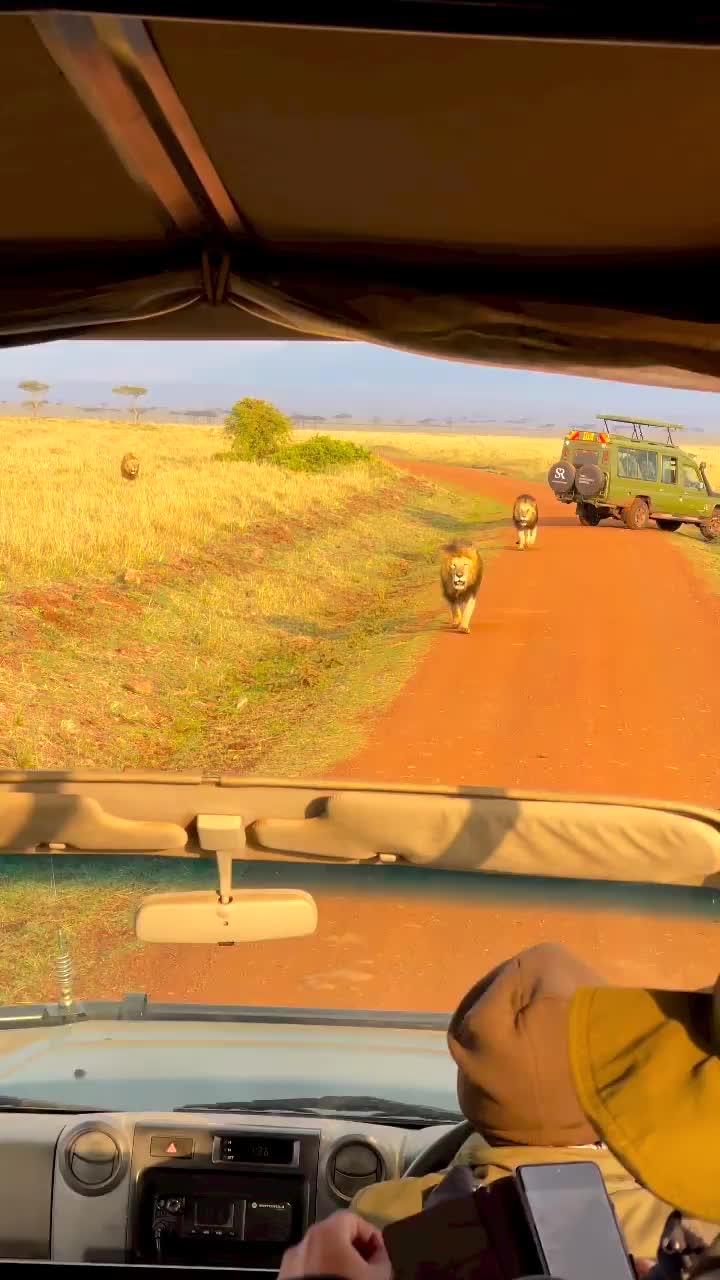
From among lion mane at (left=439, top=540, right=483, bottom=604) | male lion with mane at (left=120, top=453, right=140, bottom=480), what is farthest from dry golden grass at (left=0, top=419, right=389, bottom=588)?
lion mane at (left=439, top=540, right=483, bottom=604)

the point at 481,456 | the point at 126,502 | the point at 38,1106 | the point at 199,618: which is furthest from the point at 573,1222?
the point at 481,456

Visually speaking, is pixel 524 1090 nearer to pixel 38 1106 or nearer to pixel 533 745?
pixel 38 1106

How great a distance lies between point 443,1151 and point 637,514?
28.7m

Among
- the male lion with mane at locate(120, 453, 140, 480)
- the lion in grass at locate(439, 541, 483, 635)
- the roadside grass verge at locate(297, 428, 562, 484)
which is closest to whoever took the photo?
the lion in grass at locate(439, 541, 483, 635)

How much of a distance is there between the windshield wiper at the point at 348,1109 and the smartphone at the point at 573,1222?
156 centimetres

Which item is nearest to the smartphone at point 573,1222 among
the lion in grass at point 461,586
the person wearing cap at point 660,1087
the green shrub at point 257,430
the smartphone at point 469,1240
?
the smartphone at point 469,1240

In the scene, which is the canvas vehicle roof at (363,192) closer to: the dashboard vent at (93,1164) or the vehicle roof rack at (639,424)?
the dashboard vent at (93,1164)

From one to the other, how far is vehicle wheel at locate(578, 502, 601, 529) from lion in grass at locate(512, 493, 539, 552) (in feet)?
12.7

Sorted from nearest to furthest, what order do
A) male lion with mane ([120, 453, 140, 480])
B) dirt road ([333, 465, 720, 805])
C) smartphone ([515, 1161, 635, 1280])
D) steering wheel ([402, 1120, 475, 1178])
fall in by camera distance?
smartphone ([515, 1161, 635, 1280]) → steering wheel ([402, 1120, 475, 1178]) → dirt road ([333, 465, 720, 805]) → male lion with mane ([120, 453, 140, 480])

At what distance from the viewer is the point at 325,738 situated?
35.6 feet

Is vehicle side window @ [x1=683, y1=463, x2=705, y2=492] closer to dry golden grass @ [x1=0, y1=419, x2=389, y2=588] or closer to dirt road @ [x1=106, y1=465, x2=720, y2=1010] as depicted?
dirt road @ [x1=106, y1=465, x2=720, y2=1010]

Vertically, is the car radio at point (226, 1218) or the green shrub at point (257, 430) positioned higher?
the green shrub at point (257, 430)

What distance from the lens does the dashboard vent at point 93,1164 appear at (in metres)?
2.68

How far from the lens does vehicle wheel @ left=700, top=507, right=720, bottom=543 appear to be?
2903 cm
